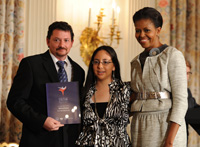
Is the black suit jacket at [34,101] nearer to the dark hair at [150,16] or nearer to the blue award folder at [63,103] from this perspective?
the blue award folder at [63,103]

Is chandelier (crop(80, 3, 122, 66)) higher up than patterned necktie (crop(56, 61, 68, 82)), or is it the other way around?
chandelier (crop(80, 3, 122, 66))

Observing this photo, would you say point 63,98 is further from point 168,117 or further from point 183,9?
point 183,9

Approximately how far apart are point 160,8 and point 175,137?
10.0ft

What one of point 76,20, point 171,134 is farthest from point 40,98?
point 76,20

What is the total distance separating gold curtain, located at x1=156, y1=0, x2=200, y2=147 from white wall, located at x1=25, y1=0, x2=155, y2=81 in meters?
0.32

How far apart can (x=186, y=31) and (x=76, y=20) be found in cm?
180

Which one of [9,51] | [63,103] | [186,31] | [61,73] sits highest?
[186,31]

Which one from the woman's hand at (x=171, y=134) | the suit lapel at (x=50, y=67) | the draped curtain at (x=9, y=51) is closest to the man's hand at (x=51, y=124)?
the suit lapel at (x=50, y=67)

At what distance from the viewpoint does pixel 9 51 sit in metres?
3.54

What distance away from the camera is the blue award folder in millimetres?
2145

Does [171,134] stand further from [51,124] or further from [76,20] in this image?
[76,20]

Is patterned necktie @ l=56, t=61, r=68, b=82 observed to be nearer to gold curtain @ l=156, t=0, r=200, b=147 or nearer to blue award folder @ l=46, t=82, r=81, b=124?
blue award folder @ l=46, t=82, r=81, b=124

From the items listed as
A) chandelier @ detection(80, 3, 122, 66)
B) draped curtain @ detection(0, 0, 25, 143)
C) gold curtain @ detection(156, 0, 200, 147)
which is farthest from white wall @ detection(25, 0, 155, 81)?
gold curtain @ detection(156, 0, 200, 147)

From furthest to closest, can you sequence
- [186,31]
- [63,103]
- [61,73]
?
[186,31] < [61,73] < [63,103]
